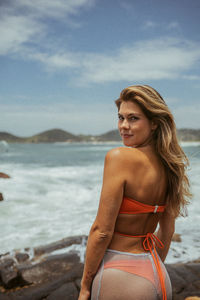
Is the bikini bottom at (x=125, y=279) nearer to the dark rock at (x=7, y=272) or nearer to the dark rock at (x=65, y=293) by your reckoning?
the dark rock at (x=65, y=293)

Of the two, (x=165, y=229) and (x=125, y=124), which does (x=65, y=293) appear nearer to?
(x=165, y=229)

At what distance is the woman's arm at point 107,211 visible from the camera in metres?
1.39

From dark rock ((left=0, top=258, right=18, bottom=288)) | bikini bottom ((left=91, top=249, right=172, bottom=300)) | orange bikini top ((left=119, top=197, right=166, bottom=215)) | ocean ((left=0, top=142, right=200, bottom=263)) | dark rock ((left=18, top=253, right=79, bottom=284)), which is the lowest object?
ocean ((left=0, top=142, right=200, bottom=263))

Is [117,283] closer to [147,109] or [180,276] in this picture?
[147,109]

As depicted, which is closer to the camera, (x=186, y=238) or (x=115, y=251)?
(x=115, y=251)

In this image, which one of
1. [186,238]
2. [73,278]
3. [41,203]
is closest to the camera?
[73,278]

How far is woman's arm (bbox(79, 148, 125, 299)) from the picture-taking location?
1386mm

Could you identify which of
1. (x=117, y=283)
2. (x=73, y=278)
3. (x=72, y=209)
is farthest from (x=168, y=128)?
(x=72, y=209)

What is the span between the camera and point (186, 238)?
21.5ft

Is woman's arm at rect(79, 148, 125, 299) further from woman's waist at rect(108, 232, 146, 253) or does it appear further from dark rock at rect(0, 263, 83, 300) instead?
dark rock at rect(0, 263, 83, 300)

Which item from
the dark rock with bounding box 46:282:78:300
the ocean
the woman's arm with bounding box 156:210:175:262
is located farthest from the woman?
the dark rock with bounding box 46:282:78:300

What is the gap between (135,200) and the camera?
1433 millimetres

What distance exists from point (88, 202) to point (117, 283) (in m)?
9.50

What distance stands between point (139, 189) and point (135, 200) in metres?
0.06
